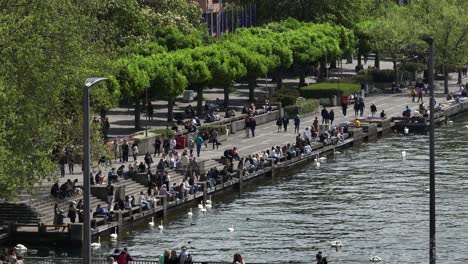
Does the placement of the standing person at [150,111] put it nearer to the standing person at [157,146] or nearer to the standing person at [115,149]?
the standing person at [157,146]

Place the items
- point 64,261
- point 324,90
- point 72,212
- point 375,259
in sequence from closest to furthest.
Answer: point 64,261, point 375,259, point 72,212, point 324,90

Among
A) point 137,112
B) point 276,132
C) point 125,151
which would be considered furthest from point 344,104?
point 125,151

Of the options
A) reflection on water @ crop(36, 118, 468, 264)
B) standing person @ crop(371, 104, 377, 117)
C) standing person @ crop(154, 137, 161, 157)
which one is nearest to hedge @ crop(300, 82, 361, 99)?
standing person @ crop(371, 104, 377, 117)

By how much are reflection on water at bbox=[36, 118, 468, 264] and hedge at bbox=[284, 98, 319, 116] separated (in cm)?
1699

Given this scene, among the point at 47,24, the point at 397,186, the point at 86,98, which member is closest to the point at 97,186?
the point at 47,24

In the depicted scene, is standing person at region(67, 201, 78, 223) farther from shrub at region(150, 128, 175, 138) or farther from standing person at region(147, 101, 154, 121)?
standing person at region(147, 101, 154, 121)

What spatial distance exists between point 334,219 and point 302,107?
47095mm

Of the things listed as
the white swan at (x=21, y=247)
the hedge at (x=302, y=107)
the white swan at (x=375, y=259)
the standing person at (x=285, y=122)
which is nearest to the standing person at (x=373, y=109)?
the hedge at (x=302, y=107)

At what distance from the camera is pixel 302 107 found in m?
140

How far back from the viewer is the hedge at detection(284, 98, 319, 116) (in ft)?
451

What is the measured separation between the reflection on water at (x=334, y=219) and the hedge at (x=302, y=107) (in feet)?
55.7

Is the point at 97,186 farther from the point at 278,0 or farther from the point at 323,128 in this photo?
the point at 278,0

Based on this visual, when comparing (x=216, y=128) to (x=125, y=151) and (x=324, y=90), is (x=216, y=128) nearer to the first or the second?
(x=125, y=151)

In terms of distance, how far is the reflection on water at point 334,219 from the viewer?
272 feet
